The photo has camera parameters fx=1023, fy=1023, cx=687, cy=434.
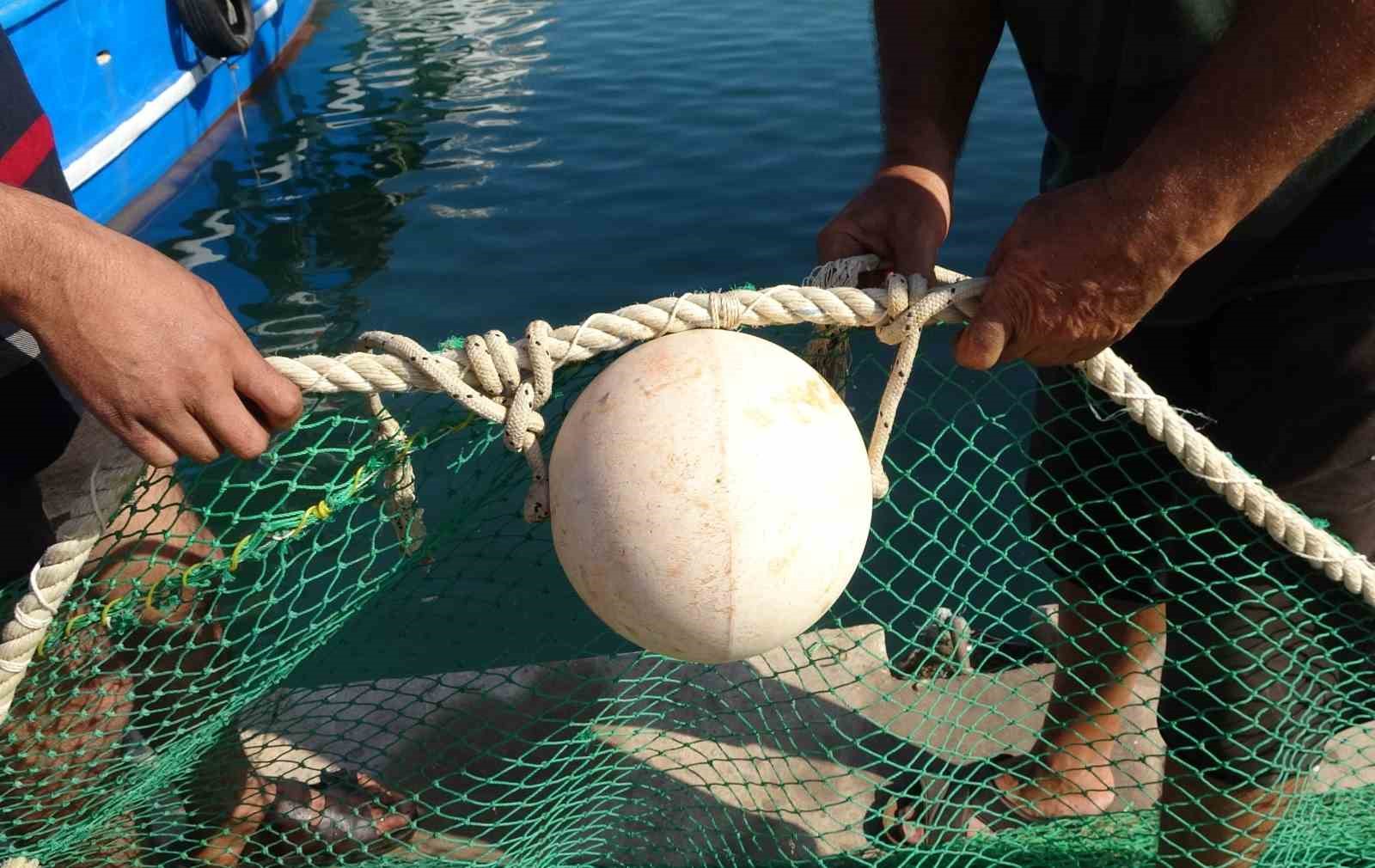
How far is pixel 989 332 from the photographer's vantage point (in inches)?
68.7

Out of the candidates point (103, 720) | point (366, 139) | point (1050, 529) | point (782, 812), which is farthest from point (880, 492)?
point (366, 139)

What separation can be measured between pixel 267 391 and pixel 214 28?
808 cm

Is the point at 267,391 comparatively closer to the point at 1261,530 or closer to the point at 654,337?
the point at 654,337

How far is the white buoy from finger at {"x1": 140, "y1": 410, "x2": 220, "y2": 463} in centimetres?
52

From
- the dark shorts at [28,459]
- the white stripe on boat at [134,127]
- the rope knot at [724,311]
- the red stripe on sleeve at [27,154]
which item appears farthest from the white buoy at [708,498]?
the white stripe on boat at [134,127]

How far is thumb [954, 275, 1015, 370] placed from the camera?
1732 millimetres

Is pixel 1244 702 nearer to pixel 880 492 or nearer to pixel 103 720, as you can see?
pixel 880 492

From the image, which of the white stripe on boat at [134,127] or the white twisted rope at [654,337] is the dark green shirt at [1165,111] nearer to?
the white twisted rope at [654,337]

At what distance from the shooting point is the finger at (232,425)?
4.95ft

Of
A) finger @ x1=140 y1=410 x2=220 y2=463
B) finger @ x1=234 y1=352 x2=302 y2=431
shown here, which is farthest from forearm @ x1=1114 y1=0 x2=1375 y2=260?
finger @ x1=140 y1=410 x2=220 y2=463

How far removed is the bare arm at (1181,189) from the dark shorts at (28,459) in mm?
1800

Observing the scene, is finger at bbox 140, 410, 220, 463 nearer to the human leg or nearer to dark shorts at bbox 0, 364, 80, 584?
dark shorts at bbox 0, 364, 80, 584

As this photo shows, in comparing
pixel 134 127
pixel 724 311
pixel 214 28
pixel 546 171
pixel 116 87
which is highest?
pixel 724 311

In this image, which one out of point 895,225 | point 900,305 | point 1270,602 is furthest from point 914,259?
point 1270,602
